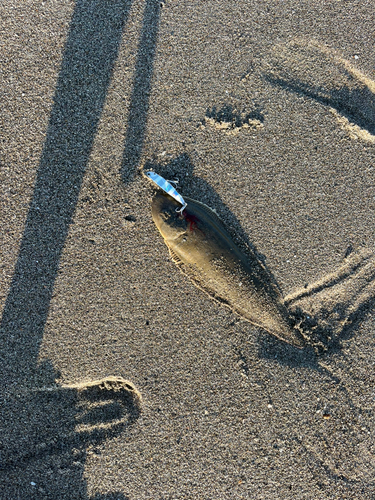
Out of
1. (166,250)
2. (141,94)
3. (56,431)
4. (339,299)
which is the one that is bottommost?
(56,431)

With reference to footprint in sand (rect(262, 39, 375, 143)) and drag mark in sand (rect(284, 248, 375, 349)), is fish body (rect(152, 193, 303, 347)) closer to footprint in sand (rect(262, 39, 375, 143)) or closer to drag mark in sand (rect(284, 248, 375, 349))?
drag mark in sand (rect(284, 248, 375, 349))

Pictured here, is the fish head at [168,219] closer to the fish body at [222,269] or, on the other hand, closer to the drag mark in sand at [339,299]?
the fish body at [222,269]

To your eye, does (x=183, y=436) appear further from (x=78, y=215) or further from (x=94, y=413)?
(x=78, y=215)

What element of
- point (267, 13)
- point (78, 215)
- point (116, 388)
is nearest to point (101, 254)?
point (78, 215)

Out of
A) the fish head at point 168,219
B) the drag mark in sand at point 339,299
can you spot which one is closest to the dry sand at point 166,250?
the drag mark in sand at point 339,299

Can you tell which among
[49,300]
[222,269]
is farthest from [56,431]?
[222,269]

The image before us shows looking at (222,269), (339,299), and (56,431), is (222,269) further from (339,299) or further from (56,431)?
(56,431)

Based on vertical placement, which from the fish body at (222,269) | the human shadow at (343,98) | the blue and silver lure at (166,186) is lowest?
the fish body at (222,269)
